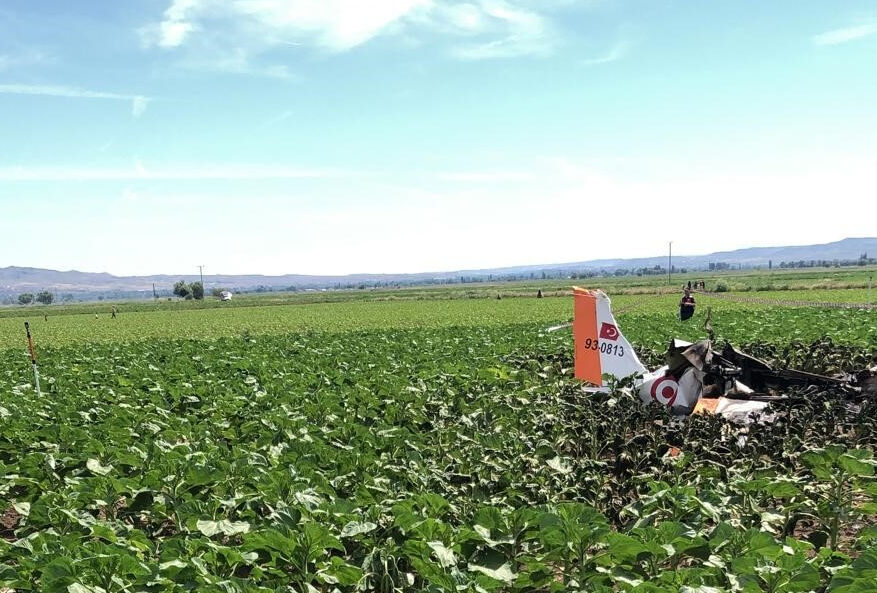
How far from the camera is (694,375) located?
1055 cm

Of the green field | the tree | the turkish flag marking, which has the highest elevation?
the tree

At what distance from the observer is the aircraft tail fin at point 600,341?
1152 centimetres

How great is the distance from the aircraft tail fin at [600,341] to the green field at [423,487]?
0.67 metres

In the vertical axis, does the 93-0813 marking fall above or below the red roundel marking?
above

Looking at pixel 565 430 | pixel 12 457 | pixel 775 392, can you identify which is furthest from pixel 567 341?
pixel 12 457

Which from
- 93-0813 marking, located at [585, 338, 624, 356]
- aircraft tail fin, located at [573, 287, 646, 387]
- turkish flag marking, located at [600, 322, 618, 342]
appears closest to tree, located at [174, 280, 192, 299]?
aircraft tail fin, located at [573, 287, 646, 387]

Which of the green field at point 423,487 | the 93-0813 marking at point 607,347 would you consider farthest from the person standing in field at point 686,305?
the 93-0813 marking at point 607,347

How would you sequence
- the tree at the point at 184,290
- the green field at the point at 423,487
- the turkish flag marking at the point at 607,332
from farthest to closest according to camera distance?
the tree at the point at 184,290 → the turkish flag marking at the point at 607,332 → the green field at the point at 423,487

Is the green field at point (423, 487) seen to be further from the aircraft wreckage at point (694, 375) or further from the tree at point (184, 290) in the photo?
the tree at point (184, 290)

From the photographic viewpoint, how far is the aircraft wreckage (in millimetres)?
10125

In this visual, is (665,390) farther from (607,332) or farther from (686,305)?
(686,305)

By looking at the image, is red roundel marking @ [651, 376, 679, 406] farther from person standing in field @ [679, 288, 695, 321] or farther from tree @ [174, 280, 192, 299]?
tree @ [174, 280, 192, 299]

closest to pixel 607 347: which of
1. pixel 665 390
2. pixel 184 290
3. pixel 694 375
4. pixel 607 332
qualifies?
pixel 607 332

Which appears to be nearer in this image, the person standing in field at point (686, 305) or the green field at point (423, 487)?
the green field at point (423, 487)
